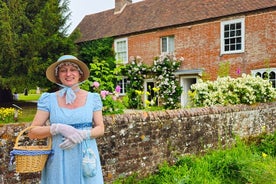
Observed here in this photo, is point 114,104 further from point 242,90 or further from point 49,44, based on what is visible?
point 49,44

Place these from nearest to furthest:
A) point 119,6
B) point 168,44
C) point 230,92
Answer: point 230,92 < point 168,44 < point 119,6

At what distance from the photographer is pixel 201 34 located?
56.2ft

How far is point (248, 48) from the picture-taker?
15.6 metres

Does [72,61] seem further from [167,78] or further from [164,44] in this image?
[164,44]

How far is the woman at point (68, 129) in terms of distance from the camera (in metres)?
2.60

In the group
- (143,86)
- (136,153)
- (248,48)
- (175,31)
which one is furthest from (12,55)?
(136,153)

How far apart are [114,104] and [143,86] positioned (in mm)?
14470

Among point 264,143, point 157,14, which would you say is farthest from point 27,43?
point 264,143

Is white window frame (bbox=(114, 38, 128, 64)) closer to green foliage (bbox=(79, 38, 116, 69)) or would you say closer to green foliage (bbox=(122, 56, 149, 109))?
green foliage (bbox=(79, 38, 116, 69))

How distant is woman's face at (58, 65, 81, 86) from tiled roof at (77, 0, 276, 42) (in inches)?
565

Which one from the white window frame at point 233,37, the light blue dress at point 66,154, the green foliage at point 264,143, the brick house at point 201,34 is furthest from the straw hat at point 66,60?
the white window frame at point 233,37

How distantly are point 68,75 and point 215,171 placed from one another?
3969 millimetres

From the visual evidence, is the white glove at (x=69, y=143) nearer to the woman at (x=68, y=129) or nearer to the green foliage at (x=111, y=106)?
the woman at (x=68, y=129)

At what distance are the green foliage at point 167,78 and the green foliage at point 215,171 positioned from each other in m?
11.1
